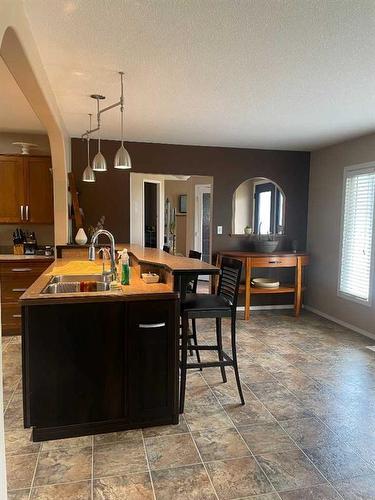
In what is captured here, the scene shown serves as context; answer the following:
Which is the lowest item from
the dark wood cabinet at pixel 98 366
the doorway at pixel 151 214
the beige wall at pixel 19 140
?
the dark wood cabinet at pixel 98 366

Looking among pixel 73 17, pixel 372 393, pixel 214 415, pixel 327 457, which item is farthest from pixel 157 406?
pixel 73 17

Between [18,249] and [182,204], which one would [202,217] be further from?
[18,249]

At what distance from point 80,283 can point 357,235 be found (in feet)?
11.5

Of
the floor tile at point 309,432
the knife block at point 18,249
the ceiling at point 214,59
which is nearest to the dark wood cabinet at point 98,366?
the floor tile at point 309,432

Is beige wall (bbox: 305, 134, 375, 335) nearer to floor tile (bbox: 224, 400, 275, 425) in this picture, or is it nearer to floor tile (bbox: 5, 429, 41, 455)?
floor tile (bbox: 224, 400, 275, 425)

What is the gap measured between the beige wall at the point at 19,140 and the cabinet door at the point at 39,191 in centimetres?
33

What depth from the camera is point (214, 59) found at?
2.47 metres

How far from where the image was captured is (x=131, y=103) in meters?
3.42

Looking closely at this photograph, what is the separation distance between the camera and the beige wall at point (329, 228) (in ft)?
15.4

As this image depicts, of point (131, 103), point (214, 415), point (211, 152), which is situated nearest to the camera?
point (214, 415)

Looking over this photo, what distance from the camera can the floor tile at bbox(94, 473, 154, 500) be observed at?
74.3 inches

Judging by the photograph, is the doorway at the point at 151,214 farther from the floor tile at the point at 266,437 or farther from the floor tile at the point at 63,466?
the floor tile at the point at 63,466

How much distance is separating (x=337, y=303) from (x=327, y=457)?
322cm

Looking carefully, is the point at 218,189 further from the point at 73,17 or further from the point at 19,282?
the point at 73,17
